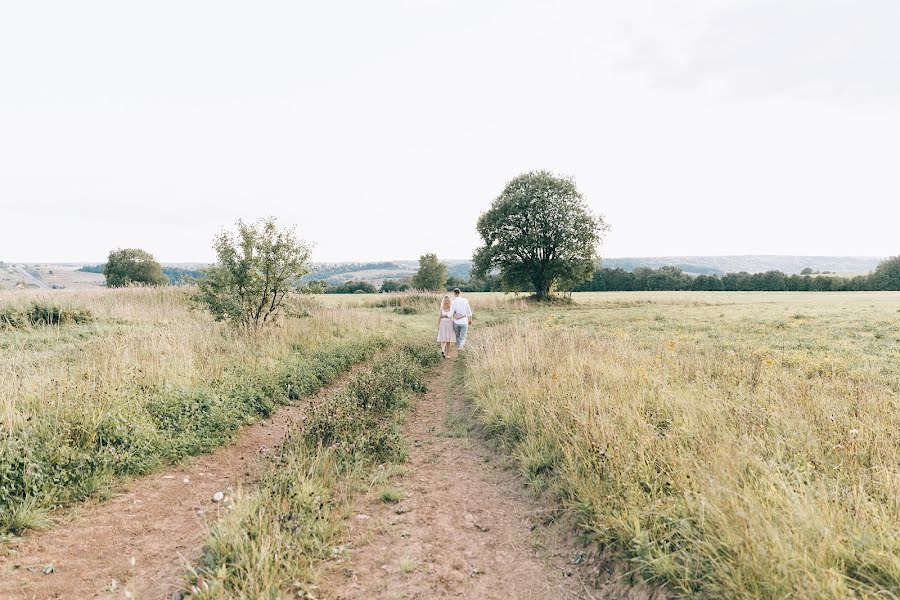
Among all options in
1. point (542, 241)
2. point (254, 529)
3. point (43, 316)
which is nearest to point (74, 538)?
point (254, 529)

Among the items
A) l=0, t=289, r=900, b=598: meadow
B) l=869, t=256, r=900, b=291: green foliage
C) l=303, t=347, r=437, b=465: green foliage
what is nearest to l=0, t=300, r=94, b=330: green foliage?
l=0, t=289, r=900, b=598: meadow

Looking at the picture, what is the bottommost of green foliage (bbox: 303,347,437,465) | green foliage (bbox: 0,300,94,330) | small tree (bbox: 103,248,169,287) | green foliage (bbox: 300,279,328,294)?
green foliage (bbox: 303,347,437,465)

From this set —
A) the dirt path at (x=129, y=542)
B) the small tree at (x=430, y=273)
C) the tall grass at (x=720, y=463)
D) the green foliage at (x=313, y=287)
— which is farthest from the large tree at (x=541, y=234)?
the dirt path at (x=129, y=542)

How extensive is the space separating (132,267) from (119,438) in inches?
2788

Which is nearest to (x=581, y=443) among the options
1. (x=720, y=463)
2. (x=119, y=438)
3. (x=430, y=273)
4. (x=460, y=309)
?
(x=720, y=463)

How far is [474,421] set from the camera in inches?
300

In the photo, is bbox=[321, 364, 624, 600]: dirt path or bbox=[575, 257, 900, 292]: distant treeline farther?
bbox=[575, 257, 900, 292]: distant treeline

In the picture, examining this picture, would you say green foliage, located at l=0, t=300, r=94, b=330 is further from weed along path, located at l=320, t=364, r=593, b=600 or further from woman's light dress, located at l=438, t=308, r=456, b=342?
weed along path, located at l=320, t=364, r=593, b=600

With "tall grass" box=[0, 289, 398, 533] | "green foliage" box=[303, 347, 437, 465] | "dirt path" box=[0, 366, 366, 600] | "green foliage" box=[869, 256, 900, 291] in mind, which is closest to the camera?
"dirt path" box=[0, 366, 366, 600]

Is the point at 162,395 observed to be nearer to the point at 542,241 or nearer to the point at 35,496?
the point at 35,496

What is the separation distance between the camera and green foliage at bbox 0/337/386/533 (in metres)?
4.57

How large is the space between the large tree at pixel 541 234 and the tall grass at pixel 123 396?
28.1 meters

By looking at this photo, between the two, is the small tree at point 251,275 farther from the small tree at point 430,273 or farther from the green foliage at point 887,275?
the green foliage at point 887,275

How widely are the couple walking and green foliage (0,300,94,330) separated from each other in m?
12.2
